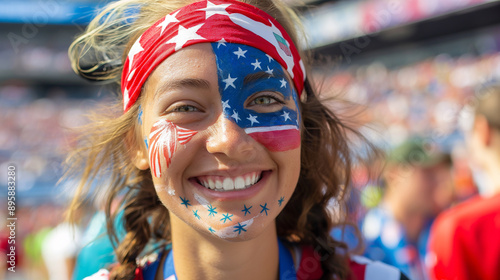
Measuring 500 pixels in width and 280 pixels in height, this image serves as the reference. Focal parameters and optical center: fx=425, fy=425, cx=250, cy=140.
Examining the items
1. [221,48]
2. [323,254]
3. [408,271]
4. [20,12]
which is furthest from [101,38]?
[20,12]

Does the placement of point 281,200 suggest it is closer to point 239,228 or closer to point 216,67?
point 239,228

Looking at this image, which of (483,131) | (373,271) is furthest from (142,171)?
(483,131)

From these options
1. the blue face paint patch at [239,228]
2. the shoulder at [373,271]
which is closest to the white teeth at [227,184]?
the blue face paint patch at [239,228]

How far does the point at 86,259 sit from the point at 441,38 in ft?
35.5

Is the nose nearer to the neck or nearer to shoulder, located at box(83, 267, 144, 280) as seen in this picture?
the neck

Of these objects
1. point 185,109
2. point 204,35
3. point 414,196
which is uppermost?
point 204,35

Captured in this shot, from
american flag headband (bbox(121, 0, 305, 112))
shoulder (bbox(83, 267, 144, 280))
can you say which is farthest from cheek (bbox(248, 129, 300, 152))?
shoulder (bbox(83, 267, 144, 280))

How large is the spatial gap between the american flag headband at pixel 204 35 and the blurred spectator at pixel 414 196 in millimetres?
2379

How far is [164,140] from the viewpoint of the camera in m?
1.30

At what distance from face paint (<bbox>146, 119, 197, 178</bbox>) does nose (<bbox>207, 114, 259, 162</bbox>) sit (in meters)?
0.07

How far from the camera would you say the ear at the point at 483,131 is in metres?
2.58

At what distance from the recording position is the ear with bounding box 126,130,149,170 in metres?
1.47

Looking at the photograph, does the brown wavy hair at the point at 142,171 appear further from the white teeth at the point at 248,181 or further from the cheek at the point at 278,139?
the white teeth at the point at 248,181

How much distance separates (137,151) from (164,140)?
10.4 inches
